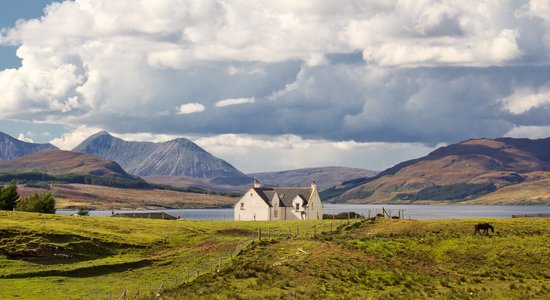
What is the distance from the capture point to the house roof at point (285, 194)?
504ft

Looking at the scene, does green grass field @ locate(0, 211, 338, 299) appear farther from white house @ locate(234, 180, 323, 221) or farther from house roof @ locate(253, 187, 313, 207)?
house roof @ locate(253, 187, 313, 207)

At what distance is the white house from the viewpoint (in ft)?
500

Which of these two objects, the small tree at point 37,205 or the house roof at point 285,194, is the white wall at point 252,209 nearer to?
the house roof at point 285,194

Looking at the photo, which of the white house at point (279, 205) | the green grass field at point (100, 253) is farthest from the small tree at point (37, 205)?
the white house at point (279, 205)

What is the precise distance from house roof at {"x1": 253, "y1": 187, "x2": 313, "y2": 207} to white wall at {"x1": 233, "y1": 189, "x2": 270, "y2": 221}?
1079 millimetres

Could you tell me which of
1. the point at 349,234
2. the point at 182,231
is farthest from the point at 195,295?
the point at 182,231

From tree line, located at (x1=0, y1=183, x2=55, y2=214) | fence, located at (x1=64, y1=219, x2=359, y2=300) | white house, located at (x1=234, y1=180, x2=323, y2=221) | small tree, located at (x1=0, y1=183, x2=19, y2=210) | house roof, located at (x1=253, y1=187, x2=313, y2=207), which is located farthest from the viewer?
house roof, located at (x1=253, y1=187, x2=313, y2=207)

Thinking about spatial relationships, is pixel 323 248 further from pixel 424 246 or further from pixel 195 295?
pixel 195 295

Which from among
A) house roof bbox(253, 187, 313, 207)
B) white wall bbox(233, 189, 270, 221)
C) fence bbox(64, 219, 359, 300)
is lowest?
fence bbox(64, 219, 359, 300)

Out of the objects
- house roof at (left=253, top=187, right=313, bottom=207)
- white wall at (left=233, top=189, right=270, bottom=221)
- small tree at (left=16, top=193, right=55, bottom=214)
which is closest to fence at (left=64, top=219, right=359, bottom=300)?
white wall at (left=233, top=189, right=270, bottom=221)

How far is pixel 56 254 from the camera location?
82312 mm

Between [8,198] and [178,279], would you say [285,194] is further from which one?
[178,279]

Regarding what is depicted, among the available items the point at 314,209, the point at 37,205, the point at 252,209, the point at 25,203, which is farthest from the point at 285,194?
the point at 25,203

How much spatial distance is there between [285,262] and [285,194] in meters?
85.5
